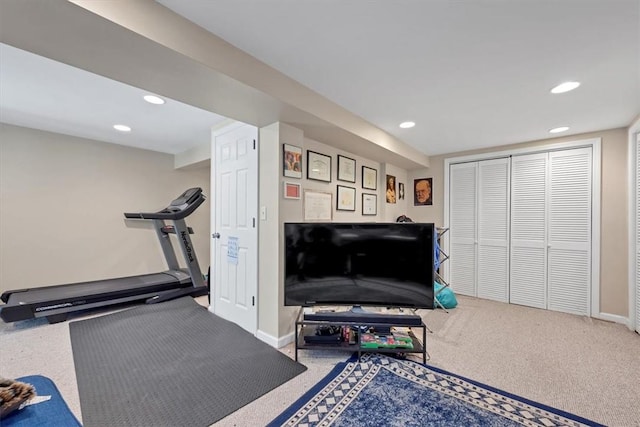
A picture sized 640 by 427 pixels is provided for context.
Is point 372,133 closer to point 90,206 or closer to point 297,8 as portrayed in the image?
point 297,8

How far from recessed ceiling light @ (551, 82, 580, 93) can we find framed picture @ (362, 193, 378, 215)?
2169 mm

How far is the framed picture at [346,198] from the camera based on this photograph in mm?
3255

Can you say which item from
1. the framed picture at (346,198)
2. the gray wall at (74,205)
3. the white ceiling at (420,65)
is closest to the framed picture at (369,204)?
the framed picture at (346,198)

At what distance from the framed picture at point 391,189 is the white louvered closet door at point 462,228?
0.87 m

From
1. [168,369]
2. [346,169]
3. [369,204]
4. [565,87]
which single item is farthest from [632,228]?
[168,369]

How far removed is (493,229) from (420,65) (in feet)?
9.80

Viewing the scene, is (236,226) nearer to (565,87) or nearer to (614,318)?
(565,87)

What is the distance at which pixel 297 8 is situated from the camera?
4.35ft

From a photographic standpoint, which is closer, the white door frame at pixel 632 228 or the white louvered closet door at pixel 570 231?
the white door frame at pixel 632 228

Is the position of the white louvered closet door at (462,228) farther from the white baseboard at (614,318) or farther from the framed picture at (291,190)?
the framed picture at (291,190)

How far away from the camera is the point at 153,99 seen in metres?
2.48

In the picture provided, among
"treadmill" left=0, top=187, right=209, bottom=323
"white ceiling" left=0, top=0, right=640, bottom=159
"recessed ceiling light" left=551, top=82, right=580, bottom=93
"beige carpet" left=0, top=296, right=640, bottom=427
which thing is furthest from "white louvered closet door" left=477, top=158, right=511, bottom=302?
"treadmill" left=0, top=187, right=209, bottom=323

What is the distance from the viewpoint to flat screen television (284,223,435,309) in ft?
7.41

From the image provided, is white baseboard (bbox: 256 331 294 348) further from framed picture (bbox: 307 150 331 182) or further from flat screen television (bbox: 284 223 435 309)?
framed picture (bbox: 307 150 331 182)
